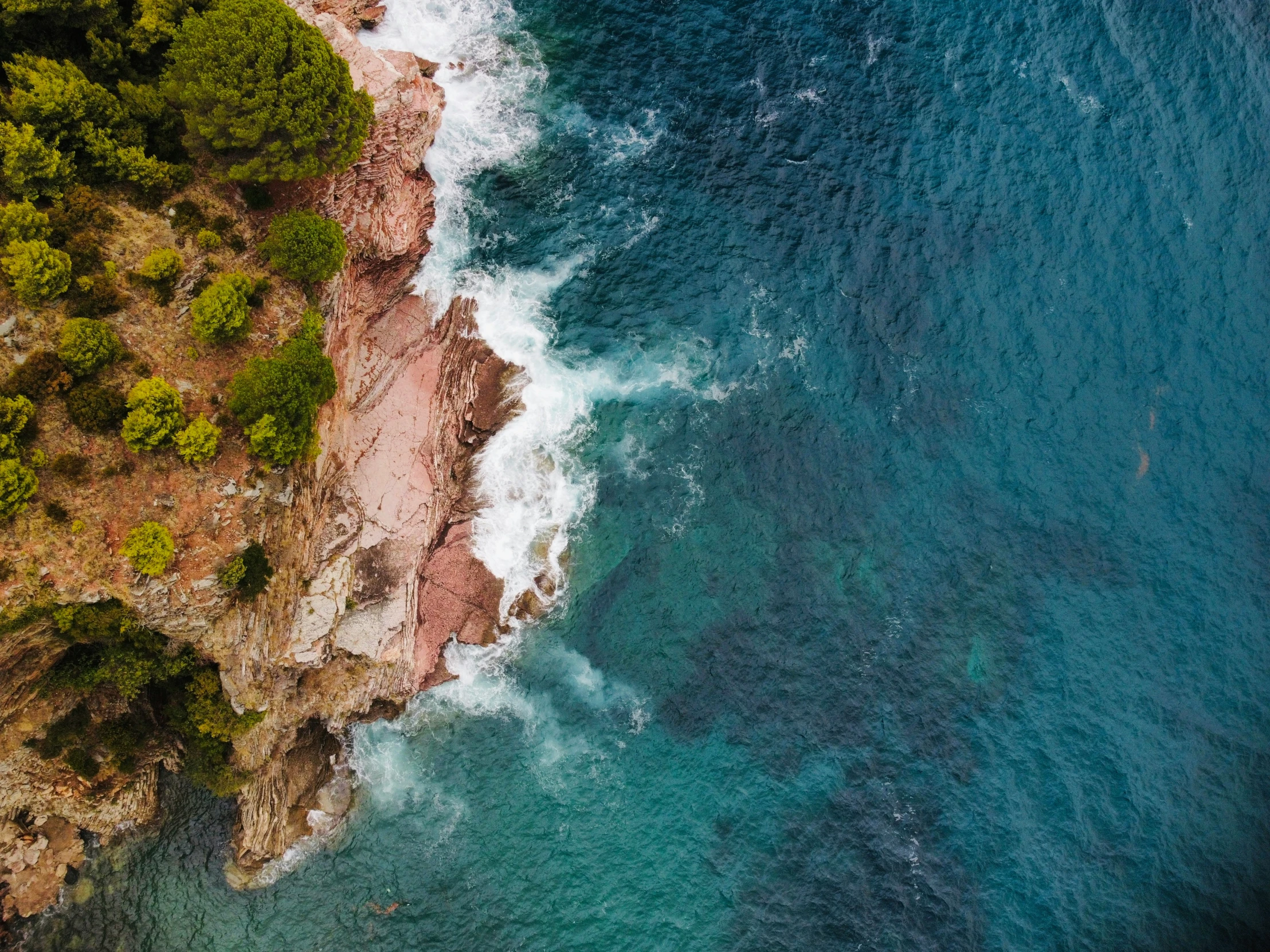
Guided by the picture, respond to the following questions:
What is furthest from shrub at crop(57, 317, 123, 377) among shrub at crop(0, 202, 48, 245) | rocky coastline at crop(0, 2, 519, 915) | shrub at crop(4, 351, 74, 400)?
rocky coastline at crop(0, 2, 519, 915)

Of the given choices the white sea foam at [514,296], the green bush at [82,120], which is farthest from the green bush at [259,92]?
the white sea foam at [514,296]

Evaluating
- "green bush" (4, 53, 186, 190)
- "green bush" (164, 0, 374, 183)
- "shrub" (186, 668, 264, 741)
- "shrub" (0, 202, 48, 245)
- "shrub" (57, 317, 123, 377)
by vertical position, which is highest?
"green bush" (164, 0, 374, 183)

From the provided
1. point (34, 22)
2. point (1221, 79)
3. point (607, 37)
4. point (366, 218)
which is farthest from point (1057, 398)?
point (34, 22)

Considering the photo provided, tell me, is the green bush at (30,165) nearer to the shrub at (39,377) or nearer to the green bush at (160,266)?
the green bush at (160,266)

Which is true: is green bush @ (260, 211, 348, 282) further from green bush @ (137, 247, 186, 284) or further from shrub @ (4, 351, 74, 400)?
shrub @ (4, 351, 74, 400)

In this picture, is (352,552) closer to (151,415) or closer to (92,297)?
(151,415)
